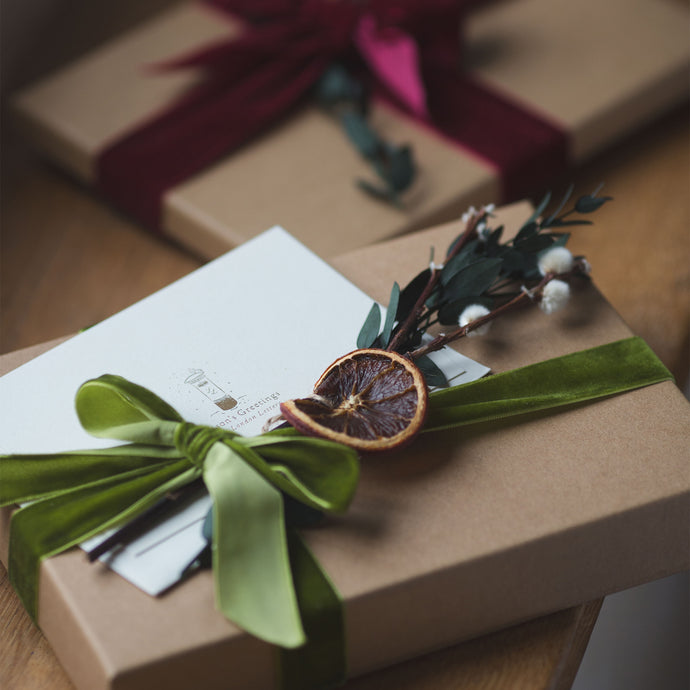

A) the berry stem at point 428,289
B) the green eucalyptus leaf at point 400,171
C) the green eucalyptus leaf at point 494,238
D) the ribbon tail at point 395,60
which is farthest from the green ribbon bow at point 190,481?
the ribbon tail at point 395,60

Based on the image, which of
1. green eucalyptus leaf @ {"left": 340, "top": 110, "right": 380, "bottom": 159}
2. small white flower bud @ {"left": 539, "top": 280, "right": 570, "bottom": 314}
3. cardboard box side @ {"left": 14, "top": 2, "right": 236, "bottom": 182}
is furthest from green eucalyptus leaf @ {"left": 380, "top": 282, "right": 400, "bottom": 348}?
cardboard box side @ {"left": 14, "top": 2, "right": 236, "bottom": 182}

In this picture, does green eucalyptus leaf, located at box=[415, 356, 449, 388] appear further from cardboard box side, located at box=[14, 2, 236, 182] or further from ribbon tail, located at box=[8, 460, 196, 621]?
cardboard box side, located at box=[14, 2, 236, 182]

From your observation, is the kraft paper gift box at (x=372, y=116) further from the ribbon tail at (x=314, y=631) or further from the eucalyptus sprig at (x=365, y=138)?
the ribbon tail at (x=314, y=631)

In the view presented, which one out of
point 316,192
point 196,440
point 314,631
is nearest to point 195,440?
point 196,440

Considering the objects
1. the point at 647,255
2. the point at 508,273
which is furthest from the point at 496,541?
the point at 647,255

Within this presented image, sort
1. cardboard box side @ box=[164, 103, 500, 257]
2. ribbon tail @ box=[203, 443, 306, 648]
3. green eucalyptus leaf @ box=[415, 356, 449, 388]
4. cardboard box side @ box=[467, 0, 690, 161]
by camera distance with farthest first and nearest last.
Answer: cardboard box side @ box=[467, 0, 690, 161], cardboard box side @ box=[164, 103, 500, 257], green eucalyptus leaf @ box=[415, 356, 449, 388], ribbon tail @ box=[203, 443, 306, 648]

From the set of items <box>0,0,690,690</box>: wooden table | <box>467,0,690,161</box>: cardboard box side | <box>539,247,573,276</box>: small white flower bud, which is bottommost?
<box>0,0,690,690</box>: wooden table
